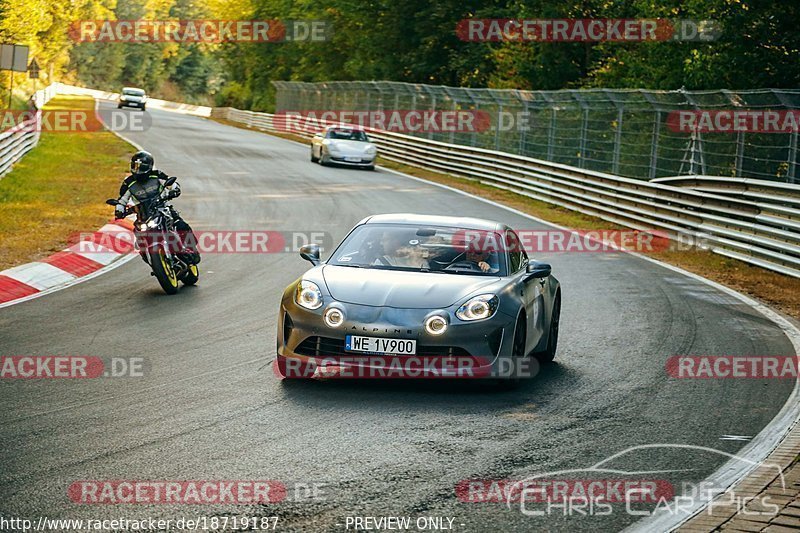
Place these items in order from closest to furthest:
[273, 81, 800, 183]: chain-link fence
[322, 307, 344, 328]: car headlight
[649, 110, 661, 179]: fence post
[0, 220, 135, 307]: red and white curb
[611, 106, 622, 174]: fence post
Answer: [322, 307, 344, 328]: car headlight, [0, 220, 135, 307]: red and white curb, [273, 81, 800, 183]: chain-link fence, [649, 110, 661, 179]: fence post, [611, 106, 622, 174]: fence post

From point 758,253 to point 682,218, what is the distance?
130 inches

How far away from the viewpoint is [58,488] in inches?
227

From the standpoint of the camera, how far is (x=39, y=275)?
14.8 m

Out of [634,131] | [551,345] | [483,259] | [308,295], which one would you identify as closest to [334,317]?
[308,295]

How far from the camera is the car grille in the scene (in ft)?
27.8

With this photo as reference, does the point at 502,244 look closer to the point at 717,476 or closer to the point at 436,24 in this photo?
the point at 717,476

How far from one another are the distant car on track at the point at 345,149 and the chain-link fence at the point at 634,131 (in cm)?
288

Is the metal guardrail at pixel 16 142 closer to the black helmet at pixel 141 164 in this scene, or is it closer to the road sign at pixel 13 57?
the road sign at pixel 13 57

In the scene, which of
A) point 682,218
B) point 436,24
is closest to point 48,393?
point 682,218

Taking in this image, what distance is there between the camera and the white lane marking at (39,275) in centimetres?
1430

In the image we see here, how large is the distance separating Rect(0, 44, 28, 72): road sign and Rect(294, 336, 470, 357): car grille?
2188 cm

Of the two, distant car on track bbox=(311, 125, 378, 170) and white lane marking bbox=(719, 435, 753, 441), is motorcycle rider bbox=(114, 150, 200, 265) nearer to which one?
white lane marking bbox=(719, 435, 753, 441)

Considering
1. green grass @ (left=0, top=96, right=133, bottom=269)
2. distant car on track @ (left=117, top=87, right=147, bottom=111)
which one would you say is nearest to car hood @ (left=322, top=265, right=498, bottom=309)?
green grass @ (left=0, top=96, right=133, bottom=269)

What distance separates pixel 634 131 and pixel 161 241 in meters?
14.6
